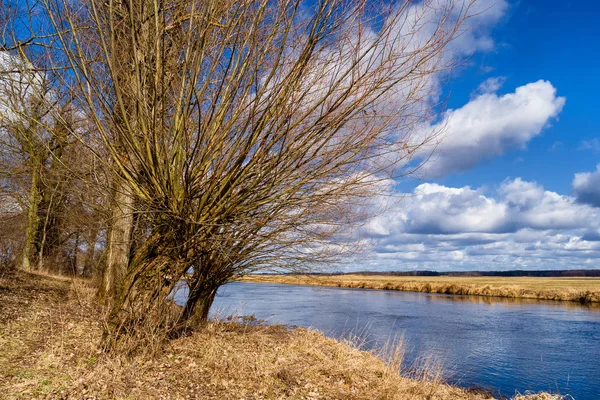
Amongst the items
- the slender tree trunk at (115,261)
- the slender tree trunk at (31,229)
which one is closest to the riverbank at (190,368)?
the slender tree trunk at (115,261)

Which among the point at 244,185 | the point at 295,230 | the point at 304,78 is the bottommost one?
the point at 295,230

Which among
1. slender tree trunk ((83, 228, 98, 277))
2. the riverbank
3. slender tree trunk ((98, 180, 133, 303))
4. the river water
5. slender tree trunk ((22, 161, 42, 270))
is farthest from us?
slender tree trunk ((83, 228, 98, 277))

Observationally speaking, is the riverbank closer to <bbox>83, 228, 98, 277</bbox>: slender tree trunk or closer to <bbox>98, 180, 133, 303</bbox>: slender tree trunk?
<bbox>98, 180, 133, 303</bbox>: slender tree trunk

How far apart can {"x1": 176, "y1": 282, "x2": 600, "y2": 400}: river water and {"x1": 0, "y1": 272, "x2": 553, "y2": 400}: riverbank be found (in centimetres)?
207

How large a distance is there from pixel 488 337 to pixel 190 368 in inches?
528

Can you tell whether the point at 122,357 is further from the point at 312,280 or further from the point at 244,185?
the point at 312,280

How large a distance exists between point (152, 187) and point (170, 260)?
4.39 feet

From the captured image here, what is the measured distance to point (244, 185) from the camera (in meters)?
6.00

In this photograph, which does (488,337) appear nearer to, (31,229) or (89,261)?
(89,261)

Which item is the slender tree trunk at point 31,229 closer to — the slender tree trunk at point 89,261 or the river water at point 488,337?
the slender tree trunk at point 89,261

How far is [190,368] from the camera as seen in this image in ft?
19.3

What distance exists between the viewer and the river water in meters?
10.8

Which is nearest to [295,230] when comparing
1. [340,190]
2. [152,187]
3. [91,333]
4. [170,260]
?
[340,190]

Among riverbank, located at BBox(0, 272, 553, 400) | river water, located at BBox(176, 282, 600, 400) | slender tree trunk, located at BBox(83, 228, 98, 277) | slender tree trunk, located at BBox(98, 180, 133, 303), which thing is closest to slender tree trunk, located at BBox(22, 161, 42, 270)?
slender tree trunk, located at BBox(83, 228, 98, 277)
